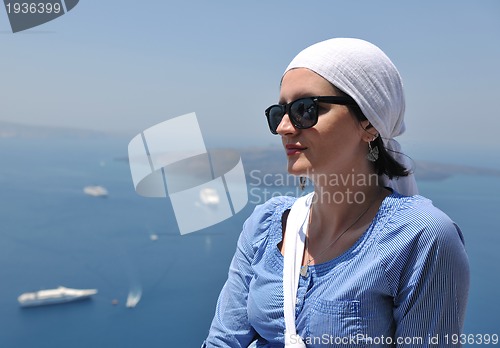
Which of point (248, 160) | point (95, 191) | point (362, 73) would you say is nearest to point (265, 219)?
point (362, 73)

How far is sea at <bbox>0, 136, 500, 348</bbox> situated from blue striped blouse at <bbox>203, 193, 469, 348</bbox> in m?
2.18

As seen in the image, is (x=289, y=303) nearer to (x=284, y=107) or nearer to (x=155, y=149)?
(x=284, y=107)

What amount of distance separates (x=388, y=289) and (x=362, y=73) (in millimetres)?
414

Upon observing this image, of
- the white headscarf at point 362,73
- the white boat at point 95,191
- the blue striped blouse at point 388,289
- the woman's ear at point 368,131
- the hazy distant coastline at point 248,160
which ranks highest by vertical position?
the white headscarf at point 362,73

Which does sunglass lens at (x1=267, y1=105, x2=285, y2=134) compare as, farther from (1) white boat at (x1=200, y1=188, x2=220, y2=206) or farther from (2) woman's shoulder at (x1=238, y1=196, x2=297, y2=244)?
(1) white boat at (x1=200, y1=188, x2=220, y2=206)

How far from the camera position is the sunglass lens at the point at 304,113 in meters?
0.88

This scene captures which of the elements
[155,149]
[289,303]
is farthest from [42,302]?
[289,303]

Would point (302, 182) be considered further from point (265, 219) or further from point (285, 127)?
point (285, 127)

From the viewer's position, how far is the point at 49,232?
484cm

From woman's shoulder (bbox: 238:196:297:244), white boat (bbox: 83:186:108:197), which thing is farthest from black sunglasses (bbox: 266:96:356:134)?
white boat (bbox: 83:186:108:197)

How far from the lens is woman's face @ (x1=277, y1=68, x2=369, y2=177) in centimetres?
89

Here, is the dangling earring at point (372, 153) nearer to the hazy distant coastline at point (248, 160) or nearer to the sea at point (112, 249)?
the hazy distant coastline at point (248, 160)

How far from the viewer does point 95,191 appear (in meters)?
5.14

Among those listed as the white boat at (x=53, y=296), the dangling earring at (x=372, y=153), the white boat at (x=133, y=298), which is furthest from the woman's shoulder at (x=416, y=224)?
the white boat at (x=53, y=296)
